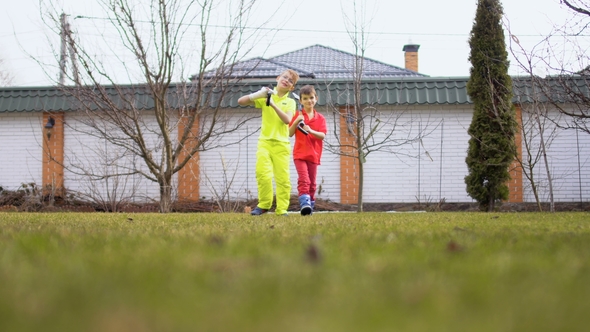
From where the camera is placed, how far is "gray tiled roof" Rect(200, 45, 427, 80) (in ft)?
64.7

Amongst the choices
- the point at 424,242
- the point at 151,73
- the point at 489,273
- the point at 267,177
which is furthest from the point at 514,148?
the point at 489,273

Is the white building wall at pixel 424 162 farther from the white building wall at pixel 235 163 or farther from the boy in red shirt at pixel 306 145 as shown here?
the boy in red shirt at pixel 306 145

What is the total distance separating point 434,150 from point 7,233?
35.9 feet

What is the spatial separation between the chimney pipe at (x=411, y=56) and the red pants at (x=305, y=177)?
17682 millimetres

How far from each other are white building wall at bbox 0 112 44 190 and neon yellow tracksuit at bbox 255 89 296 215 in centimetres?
793

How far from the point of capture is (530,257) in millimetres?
2527

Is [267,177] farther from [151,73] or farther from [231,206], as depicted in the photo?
[231,206]

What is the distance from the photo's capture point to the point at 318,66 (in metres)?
21.5

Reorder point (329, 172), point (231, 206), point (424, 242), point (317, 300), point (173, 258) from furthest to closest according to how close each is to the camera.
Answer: point (329, 172), point (231, 206), point (424, 242), point (173, 258), point (317, 300)

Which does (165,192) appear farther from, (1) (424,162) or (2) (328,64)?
(2) (328,64)

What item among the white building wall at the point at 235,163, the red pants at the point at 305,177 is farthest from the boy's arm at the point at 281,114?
the white building wall at the point at 235,163

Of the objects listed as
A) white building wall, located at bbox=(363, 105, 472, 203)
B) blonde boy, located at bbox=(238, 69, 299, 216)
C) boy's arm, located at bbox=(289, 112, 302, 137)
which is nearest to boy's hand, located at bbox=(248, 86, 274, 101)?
blonde boy, located at bbox=(238, 69, 299, 216)

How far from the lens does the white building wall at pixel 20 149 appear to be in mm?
14281

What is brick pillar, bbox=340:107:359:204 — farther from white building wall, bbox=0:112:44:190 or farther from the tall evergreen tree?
white building wall, bbox=0:112:44:190
